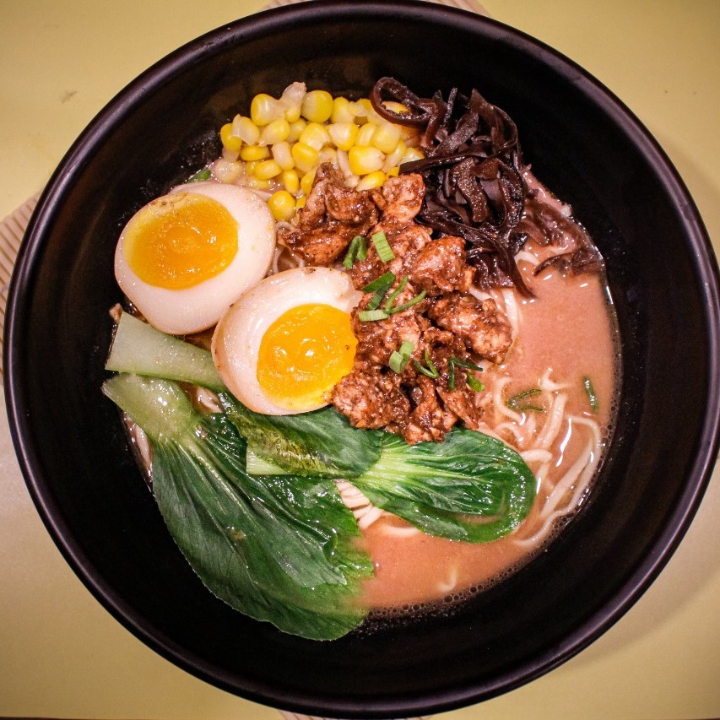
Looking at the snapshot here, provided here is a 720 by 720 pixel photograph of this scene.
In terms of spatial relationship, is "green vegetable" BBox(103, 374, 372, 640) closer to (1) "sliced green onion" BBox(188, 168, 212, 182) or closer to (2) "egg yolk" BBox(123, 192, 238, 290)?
(2) "egg yolk" BBox(123, 192, 238, 290)

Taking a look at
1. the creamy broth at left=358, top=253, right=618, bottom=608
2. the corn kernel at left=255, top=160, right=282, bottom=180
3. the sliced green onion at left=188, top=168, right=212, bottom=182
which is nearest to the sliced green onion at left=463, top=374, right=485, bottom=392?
the creamy broth at left=358, top=253, right=618, bottom=608

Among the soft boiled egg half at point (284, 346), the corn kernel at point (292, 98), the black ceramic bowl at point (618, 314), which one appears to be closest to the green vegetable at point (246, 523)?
the black ceramic bowl at point (618, 314)

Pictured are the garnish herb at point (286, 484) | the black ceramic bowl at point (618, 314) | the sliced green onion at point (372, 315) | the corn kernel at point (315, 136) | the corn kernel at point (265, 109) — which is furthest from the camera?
the corn kernel at point (315, 136)

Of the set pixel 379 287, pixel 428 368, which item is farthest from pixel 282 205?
pixel 428 368

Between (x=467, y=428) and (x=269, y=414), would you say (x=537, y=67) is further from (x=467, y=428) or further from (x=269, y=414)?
(x=269, y=414)

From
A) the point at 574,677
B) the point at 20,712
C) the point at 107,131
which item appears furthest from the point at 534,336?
the point at 20,712

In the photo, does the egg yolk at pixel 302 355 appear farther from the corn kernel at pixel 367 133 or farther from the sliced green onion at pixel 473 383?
the corn kernel at pixel 367 133
